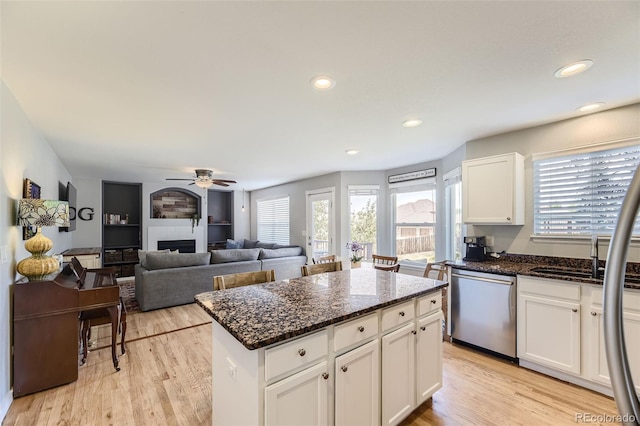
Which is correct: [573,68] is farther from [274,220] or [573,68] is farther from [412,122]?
[274,220]

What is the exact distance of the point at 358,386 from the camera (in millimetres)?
1608

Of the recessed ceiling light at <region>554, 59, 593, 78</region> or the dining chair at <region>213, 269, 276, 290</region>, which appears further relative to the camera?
the dining chair at <region>213, 269, 276, 290</region>

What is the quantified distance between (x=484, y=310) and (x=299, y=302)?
217cm

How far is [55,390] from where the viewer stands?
235cm

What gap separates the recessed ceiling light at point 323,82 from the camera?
2.01m

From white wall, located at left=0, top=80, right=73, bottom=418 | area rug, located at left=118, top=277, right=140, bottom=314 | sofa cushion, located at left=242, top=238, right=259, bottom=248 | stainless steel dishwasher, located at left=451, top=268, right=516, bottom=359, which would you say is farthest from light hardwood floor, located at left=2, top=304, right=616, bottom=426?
sofa cushion, located at left=242, top=238, right=259, bottom=248

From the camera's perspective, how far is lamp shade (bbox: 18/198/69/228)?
2.34 meters

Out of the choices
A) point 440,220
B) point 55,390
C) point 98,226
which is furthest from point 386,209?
point 98,226

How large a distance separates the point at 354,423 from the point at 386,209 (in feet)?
13.7

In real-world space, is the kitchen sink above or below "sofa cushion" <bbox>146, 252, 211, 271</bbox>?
above

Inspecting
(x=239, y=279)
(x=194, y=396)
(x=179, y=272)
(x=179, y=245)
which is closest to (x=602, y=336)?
(x=239, y=279)

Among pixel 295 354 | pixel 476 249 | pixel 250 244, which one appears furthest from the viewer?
pixel 250 244

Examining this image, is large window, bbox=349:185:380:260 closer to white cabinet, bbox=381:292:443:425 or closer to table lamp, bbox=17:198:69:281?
white cabinet, bbox=381:292:443:425

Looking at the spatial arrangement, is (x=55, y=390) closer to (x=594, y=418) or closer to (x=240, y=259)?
(x=240, y=259)
